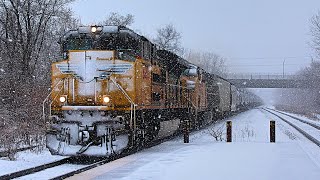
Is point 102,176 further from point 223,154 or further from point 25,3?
point 25,3

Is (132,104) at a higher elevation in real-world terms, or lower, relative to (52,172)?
higher

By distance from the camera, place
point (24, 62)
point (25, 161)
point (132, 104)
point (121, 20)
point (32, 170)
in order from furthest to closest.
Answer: point (121, 20) → point (24, 62) → point (132, 104) → point (25, 161) → point (32, 170)

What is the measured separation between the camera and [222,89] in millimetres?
34594

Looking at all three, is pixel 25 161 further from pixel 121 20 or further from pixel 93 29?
pixel 121 20

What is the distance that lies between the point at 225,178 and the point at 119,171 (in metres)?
2.09

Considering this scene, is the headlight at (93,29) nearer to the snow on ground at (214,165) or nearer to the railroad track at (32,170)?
the railroad track at (32,170)

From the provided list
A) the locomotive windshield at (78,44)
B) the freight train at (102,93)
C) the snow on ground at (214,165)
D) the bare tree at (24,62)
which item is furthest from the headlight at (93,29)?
the bare tree at (24,62)

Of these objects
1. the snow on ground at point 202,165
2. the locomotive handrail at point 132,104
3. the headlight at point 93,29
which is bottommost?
the snow on ground at point 202,165

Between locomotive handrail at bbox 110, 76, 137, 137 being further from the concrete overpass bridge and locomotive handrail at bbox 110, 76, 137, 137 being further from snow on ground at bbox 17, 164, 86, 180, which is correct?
the concrete overpass bridge

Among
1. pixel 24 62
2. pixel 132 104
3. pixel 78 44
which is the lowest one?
pixel 132 104

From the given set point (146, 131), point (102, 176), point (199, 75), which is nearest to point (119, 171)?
point (102, 176)

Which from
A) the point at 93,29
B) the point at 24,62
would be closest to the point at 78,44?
the point at 93,29

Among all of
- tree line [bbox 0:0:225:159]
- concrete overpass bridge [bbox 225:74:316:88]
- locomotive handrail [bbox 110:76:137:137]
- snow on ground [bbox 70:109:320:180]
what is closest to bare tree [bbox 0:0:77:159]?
tree line [bbox 0:0:225:159]

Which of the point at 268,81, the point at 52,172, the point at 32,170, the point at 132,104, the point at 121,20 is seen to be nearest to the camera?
the point at 32,170
